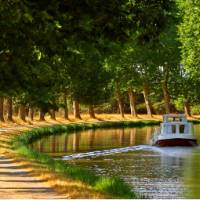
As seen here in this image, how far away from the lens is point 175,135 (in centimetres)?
5247

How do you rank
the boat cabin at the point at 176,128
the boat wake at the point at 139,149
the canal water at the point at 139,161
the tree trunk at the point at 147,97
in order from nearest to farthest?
1. the canal water at the point at 139,161
2. the boat wake at the point at 139,149
3. the boat cabin at the point at 176,128
4. the tree trunk at the point at 147,97

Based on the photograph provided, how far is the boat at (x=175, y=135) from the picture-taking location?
50.9 m

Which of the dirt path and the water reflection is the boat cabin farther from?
the dirt path

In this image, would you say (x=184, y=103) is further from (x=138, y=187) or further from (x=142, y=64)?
(x=138, y=187)

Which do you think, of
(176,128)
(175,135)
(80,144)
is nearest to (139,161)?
(80,144)

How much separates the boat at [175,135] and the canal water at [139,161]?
3.85ft

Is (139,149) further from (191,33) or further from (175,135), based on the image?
(191,33)

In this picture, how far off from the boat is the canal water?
1.17 metres

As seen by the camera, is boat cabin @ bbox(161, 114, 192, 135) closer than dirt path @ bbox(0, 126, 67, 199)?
No

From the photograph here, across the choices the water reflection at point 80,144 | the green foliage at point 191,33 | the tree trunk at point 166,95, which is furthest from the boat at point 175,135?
the tree trunk at point 166,95

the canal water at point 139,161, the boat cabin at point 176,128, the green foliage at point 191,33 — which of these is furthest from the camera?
the green foliage at point 191,33

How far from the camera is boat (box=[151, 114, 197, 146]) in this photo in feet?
167

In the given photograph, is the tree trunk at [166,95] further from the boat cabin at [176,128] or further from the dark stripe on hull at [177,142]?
the dark stripe on hull at [177,142]

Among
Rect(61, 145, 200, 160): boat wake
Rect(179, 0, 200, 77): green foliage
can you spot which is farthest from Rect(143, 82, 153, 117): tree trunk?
Rect(61, 145, 200, 160): boat wake
